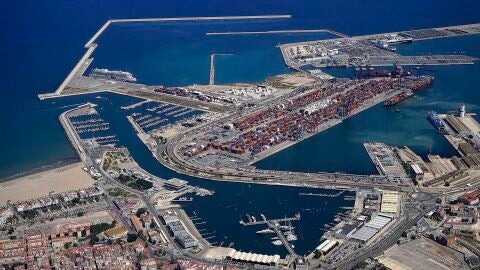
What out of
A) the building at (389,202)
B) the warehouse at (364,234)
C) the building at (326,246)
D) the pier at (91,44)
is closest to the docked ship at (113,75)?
the pier at (91,44)

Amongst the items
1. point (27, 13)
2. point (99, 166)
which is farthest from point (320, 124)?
point (27, 13)

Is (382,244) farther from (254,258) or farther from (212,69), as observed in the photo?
(212,69)

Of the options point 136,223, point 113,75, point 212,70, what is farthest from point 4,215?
point 212,70

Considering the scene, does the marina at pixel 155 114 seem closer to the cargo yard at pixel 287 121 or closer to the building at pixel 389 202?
the cargo yard at pixel 287 121

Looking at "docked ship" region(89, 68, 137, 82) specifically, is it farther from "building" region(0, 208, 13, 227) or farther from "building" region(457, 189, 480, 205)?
"building" region(457, 189, 480, 205)

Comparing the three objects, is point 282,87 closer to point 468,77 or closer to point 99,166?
point 468,77

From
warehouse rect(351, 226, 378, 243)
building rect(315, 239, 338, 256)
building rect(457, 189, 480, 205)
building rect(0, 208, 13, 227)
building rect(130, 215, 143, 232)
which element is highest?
building rect(457, 189, 480, 205)

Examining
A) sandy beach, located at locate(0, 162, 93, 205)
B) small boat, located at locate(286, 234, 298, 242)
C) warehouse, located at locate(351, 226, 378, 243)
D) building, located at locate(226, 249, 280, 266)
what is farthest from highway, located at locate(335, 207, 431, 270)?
sandy beach, located at locate(0, 162, 93, 205)
